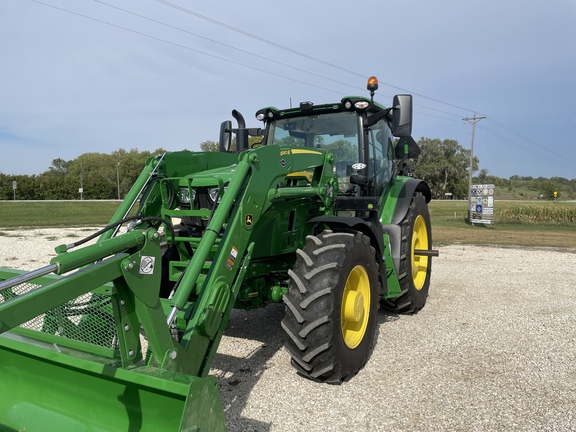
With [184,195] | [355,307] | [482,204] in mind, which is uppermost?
[184,195]

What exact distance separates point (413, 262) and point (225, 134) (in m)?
3.04

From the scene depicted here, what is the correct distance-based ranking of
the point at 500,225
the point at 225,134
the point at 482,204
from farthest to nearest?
the point at 500,225
the point at 482,204
the point at 225,134

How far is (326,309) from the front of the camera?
3.56 m

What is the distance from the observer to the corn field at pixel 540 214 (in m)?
22.3

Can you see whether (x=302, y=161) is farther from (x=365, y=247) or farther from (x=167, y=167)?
(x=167, y=167)

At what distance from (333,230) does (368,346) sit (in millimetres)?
1107

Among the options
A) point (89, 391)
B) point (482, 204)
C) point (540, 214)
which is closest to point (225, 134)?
point (89, 391)

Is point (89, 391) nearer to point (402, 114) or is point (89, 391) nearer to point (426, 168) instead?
point (402, 114)

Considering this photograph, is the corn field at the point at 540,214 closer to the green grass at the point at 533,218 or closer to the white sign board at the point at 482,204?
the green grass at the point at 533,218

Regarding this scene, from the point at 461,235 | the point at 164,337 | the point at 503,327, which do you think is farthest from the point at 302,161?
the point at 461,235

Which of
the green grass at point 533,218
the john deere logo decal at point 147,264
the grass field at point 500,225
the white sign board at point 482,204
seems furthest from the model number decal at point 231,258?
the green grass at point 533,218

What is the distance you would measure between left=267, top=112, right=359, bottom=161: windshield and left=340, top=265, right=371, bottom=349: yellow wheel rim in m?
1.62

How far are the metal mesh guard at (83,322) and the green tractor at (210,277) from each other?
0.4 inches

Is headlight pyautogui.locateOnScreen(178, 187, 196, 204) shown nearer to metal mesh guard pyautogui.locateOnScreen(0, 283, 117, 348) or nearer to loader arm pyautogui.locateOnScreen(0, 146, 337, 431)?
loader arm pyautogui.locateOnScreen(0, 146, 337, 431)
